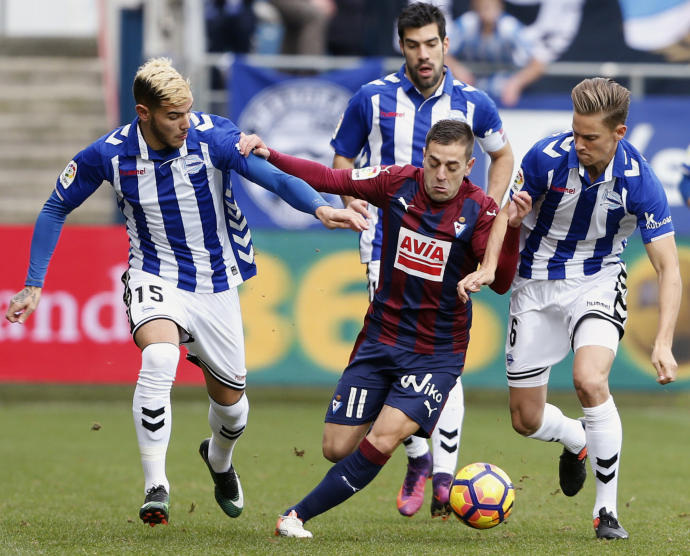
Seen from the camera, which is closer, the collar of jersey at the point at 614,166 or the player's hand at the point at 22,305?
the collar of jersey at the point at 614,166

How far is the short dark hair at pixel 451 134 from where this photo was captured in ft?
18.5

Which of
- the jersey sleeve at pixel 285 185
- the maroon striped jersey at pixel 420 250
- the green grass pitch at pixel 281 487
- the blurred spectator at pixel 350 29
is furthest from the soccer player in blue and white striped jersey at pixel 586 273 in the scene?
the blurred spectator at pixel 350 29

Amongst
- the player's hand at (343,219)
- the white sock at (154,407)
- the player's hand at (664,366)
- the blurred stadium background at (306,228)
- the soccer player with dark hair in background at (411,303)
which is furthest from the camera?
the blurred stadium background at (306,228)

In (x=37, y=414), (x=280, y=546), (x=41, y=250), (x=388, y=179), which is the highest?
(x=388, y=179)

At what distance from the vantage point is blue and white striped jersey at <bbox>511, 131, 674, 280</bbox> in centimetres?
586

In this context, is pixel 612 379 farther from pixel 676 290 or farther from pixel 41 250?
pixel 41 250

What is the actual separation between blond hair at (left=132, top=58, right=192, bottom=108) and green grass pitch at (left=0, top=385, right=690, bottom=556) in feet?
5.65

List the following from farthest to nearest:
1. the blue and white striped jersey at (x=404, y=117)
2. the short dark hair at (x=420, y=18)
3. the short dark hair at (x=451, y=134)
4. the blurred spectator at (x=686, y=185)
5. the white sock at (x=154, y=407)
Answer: the blurred spectator at (x=686, y=185) → the blue and white striped jersey at (x=404, y=117) → the short dark hair at (x=420, y=18) → the white sock at (x=154, y=407) → the short dark hair at (x=451, y=134)

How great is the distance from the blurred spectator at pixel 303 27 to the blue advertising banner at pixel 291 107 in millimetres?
2000

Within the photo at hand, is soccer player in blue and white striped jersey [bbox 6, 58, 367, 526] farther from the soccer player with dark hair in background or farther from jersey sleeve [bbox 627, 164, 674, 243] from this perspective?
jersey sleeve [bbox 627, 164, 674, 243]

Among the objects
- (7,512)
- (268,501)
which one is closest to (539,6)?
(268,501)

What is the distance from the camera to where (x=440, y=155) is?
5637 millimetres

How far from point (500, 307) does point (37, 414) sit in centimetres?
453

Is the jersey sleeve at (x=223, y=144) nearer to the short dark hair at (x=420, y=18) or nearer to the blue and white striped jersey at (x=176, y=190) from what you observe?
the blue and white striped jersey at (x=176, y=190)
